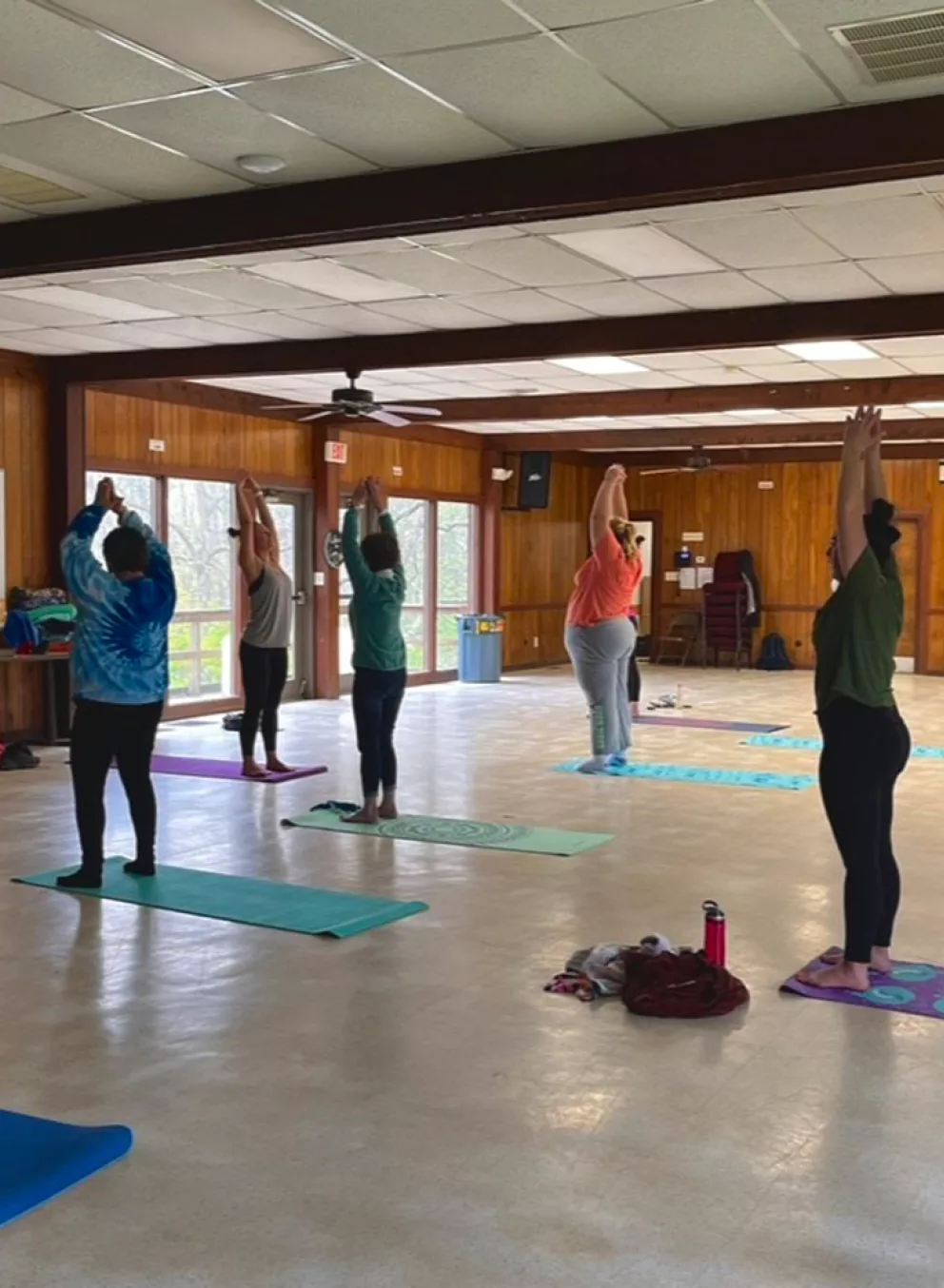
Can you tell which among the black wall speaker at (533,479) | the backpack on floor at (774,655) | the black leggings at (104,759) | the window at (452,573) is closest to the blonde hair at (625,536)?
the black leggings at (104,759)

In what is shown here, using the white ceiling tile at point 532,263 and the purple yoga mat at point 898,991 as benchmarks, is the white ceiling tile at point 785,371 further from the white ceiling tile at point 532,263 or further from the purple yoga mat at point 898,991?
the purple yoga mat at point 898,991

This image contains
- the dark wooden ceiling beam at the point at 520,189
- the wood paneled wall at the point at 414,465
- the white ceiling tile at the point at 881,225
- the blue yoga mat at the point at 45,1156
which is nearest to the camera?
the blue yoga mat at the point at 45,1156

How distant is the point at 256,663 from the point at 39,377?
3522 millimetres

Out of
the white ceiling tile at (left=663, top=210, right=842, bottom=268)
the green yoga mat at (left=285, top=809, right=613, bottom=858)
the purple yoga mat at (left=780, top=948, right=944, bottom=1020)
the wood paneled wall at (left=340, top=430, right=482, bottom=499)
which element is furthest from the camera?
the wood paneled wall at (left=340, top=430, right=482, bottom=499)

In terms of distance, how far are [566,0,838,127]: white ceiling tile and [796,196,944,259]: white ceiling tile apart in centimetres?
123

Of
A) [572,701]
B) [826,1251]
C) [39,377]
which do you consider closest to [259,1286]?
[826,1251]

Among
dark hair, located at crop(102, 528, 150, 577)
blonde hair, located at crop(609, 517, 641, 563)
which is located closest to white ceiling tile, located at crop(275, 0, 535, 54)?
dark hair, located at crop(102, 528, 150, 577)

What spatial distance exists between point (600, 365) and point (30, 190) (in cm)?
526

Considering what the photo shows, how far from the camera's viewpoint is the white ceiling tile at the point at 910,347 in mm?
8664

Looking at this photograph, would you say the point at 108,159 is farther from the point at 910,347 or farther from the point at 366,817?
the point at 910,347

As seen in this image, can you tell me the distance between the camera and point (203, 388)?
36.2ft

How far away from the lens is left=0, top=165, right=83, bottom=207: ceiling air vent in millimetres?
5223

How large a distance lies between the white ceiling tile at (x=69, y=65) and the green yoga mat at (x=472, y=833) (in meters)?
3.47

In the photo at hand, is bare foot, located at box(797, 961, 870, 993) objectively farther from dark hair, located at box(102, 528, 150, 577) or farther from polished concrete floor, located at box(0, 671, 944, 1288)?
dark hair, located at box(102, 528, 150, 577)
